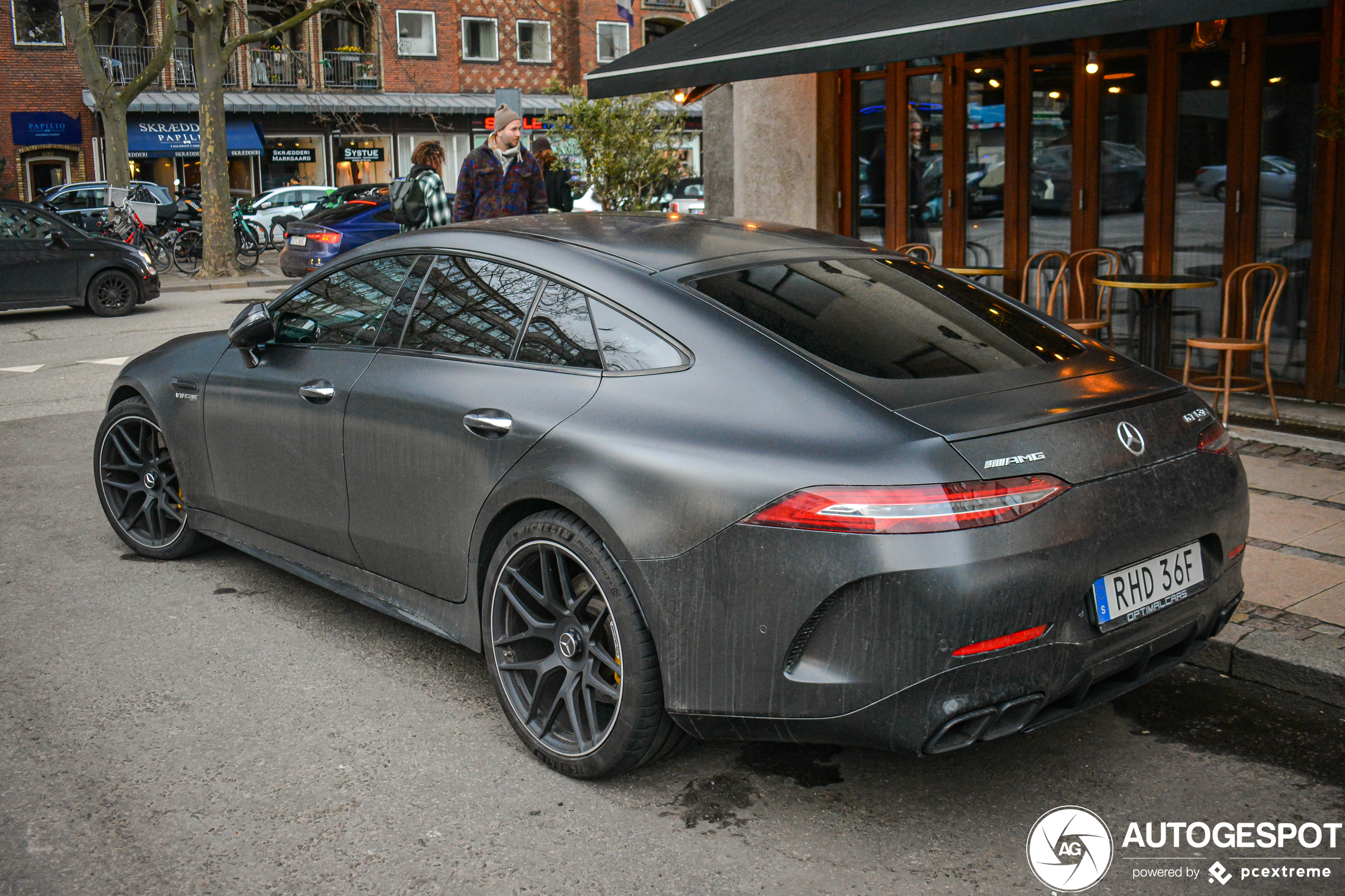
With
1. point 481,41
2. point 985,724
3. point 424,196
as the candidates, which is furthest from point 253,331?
point 481,41

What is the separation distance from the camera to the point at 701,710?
3064 millimetres

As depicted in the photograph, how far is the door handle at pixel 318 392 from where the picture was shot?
423 cm

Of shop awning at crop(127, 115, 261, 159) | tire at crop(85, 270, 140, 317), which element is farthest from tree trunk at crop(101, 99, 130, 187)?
shop awning at crop(127, 115, 261, 159)

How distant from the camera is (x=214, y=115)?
21359mm

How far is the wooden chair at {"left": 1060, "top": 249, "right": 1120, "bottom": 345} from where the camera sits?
8.81 m

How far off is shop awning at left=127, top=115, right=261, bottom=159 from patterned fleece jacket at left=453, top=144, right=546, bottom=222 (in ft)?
103

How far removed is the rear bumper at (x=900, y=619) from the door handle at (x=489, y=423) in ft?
2.12

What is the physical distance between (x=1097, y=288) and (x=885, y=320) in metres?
6.22

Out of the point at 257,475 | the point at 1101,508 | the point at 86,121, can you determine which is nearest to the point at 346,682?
the point at 257,475

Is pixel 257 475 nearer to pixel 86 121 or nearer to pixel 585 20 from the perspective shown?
pixel 86 121

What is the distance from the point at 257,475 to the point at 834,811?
255 centimetres

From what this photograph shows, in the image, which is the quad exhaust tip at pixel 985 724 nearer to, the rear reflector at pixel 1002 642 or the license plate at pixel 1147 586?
the rear reflector at pixel 1002 642

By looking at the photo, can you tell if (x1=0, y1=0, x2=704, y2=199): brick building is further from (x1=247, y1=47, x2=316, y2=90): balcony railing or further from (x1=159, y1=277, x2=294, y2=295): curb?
(x1=159, y1=277, x2=294, y2=295): curb

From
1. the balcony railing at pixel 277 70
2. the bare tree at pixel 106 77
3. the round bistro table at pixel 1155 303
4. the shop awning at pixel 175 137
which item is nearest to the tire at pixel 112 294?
the bare tree at pixel 106 77
